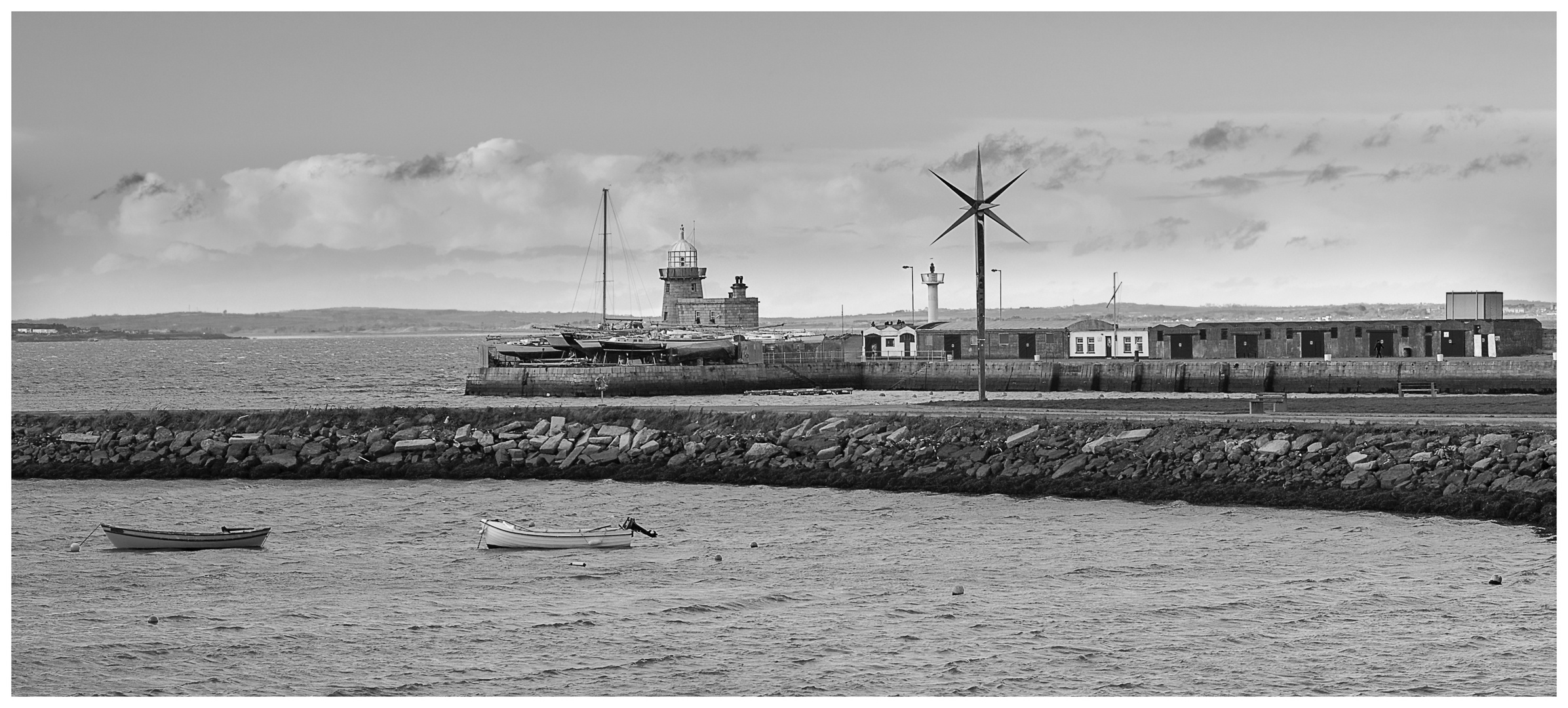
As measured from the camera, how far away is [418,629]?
2491 cm

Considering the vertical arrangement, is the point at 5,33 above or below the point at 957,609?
above

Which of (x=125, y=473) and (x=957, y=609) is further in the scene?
(x=125, y=473)

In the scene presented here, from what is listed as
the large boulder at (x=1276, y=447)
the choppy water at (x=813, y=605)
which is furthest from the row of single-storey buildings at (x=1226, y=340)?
the choppy water at (x=813, y=605)

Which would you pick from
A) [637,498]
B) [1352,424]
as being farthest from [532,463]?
[1352,424]

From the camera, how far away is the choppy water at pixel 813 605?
21953 millimetres

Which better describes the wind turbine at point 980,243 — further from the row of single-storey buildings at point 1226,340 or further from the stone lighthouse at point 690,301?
the stone lighthouse at point 690,301

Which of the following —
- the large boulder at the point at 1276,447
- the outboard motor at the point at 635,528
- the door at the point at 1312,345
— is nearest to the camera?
the outboard motor at the point at 635,528

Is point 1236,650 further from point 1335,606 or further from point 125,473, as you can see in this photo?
point 125,473

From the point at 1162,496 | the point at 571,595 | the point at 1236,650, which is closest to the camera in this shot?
the point at 1236,650

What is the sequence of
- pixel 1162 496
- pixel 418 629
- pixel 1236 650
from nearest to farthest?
pixel 1236 650 < pixel 418 629 < pixel 1162 496

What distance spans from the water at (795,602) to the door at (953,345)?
184 ft

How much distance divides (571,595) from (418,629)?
135 inches

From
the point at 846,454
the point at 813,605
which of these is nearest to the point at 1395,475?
the point at 846,454

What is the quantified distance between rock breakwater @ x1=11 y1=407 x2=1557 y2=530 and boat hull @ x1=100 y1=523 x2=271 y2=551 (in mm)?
13075
